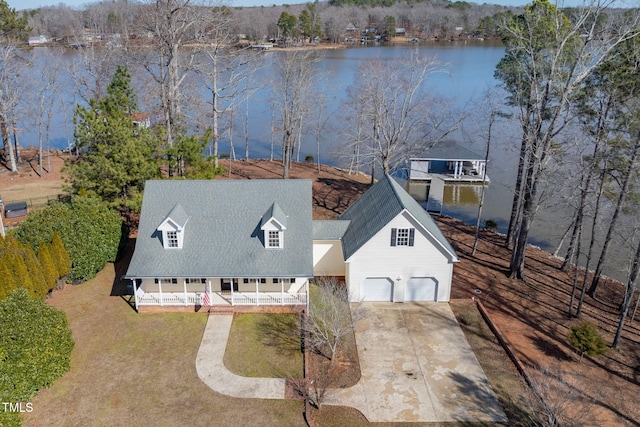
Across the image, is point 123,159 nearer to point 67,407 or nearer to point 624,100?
point 67,407

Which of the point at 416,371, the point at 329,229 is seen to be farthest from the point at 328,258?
the point at 416,371

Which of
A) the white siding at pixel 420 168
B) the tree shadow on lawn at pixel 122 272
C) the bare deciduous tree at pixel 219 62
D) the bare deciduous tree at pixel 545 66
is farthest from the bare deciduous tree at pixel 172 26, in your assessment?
the white siding at pixel 420 168

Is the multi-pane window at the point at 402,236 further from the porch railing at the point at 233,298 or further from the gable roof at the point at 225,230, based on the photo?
the porch railing at the point at 233,298

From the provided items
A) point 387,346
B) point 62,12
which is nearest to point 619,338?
point 387,346

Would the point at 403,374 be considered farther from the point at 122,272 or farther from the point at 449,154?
the point at 449,154

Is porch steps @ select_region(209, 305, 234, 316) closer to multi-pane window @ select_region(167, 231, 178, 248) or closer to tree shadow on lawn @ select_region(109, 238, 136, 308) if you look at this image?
multi-pane window @ select_region(167, 231, 178, 248)

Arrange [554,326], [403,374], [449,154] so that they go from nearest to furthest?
[403,374] → [554,326] → [449,154]

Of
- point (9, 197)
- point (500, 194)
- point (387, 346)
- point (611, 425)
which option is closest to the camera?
point (611, 425)
